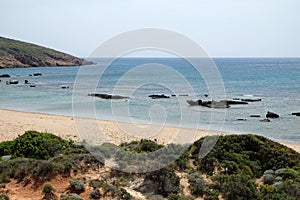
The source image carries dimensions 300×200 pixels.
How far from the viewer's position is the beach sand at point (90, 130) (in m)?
20.3

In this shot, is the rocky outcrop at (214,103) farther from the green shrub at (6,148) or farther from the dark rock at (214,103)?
the green shrub at (6,148)

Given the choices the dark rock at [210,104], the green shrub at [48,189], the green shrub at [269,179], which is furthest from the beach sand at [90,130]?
the dark rock at [210,104]

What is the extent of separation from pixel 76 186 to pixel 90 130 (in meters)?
10.4

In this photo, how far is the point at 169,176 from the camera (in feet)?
35.1

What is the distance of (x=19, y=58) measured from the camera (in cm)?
12862

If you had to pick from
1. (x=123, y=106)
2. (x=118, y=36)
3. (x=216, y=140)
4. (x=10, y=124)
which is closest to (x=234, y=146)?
(x=216, y=140)

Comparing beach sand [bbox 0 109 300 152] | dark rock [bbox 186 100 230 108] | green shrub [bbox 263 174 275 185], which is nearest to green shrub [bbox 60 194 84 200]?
green shrub [bbox 263 174 275 185]

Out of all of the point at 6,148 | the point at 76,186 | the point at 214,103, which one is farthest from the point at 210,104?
the point at 76,186

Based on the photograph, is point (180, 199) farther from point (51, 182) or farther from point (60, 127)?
point (60, 127)

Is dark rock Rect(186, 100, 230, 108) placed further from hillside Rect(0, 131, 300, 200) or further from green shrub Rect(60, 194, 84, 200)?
green shrub Rect(60, 194, 84, 200)

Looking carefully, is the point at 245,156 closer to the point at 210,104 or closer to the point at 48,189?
the point at 48,189

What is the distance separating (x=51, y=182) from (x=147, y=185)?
2.77m

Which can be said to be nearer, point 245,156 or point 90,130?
point 245,156

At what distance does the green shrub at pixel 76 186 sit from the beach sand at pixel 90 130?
708cm
